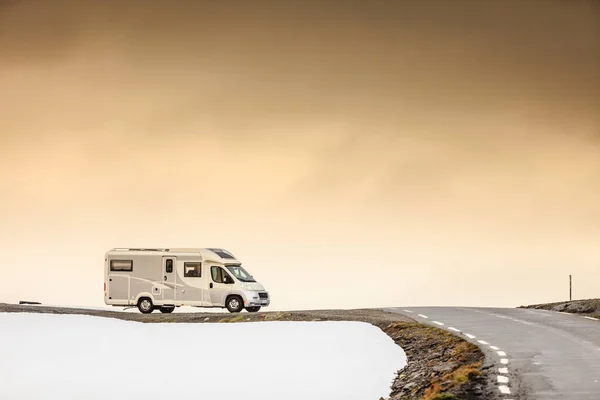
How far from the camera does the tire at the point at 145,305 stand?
46156 millimetres

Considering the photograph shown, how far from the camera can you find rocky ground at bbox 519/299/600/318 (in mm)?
38000

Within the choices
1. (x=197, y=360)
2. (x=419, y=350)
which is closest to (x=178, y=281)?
(x=197, y=360)

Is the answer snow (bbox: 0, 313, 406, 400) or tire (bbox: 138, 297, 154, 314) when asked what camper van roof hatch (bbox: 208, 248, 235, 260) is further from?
snow (bbox: 0, 313, 406, 400)

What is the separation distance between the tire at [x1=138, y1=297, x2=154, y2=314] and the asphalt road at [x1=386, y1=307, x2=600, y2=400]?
1292 centimetres

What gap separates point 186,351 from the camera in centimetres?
3353

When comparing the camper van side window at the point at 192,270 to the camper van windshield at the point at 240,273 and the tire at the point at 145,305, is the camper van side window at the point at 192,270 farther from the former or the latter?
the tire at the point at 145,305

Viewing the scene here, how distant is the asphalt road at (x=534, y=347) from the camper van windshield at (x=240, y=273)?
8114 mm

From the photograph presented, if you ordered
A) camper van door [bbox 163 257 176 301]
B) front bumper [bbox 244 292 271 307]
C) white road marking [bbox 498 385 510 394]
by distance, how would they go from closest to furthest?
1. white road marking [bbox 498 385 510 394]
2. front bumper [bbox 244 292 271 307]
3. camper van door [bbox 163 257 176 301]

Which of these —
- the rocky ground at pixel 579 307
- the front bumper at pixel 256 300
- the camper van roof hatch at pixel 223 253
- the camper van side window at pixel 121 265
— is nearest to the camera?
the rocky ground at pixel 579 307

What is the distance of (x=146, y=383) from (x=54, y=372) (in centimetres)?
499

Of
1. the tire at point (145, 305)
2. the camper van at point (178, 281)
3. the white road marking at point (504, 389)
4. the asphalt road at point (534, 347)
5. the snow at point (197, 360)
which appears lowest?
the snow at point (197, 360)

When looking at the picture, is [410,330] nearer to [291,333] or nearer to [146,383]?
[291,333]

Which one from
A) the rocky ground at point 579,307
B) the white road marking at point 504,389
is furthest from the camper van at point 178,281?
the white road marking at point 504,389

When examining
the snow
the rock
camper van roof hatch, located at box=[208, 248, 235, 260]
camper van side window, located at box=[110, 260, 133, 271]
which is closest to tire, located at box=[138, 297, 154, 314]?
camper van side window, located at box=[110, 260, 133, 271]
